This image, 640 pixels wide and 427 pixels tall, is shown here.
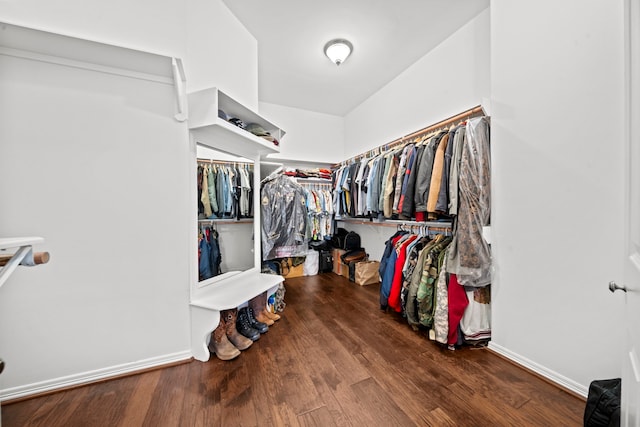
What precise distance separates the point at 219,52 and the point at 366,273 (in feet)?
9.56

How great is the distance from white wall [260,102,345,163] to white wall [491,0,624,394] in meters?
2.75

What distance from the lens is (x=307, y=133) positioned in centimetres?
404

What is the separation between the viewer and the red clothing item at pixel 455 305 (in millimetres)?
1715

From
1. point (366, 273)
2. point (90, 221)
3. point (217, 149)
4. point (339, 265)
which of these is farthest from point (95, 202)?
point (339, 265)

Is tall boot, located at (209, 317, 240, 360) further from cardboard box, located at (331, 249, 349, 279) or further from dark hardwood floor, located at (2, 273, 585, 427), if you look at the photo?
cardboard box, located at (331, 249, 349, 279)

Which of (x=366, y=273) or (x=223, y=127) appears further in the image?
(x=366, y=273)

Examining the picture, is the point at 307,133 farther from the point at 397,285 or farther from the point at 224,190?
the point at 397,285

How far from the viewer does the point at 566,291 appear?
1328 millimetres

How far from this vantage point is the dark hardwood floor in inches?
45.4

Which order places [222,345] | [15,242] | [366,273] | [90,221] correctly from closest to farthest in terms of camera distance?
1. [15,242]
2. [90,221]
3. [222,345]
4. [366,273]

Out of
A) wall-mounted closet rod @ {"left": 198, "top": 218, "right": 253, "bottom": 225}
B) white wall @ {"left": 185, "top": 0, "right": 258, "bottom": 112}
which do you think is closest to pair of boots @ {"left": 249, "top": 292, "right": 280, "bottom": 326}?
wall-mounted closet rod @ {"left": 198, "top": 218, "right": 253, "bottom": 225}

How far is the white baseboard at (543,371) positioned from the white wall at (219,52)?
2663mm

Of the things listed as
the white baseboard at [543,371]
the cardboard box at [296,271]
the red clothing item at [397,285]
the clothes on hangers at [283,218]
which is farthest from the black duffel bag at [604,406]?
the cardboard box at [296,271]

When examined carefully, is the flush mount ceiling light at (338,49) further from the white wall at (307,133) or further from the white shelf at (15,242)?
the white shelf at (15,242)
